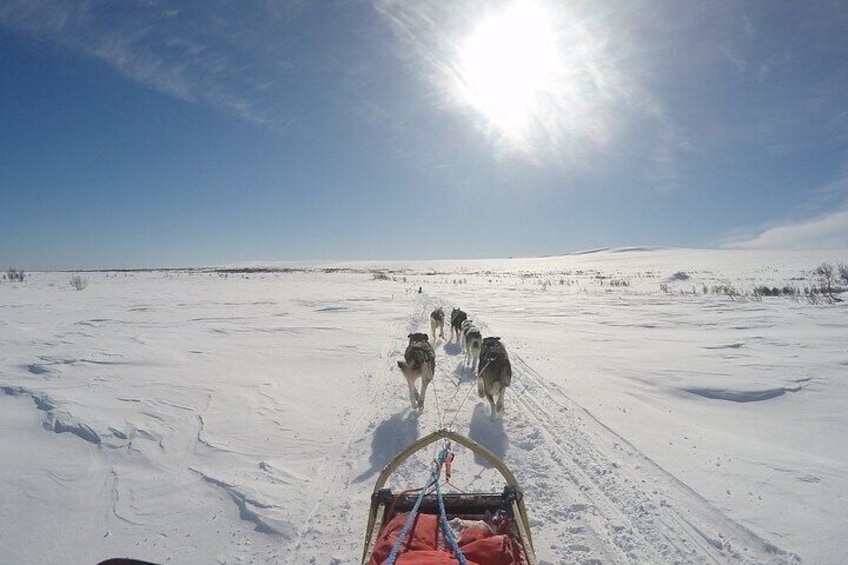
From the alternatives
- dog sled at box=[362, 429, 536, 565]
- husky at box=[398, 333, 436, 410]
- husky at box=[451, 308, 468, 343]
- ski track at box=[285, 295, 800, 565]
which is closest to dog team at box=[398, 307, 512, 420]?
husky at box=[398, 333, 436, 410]

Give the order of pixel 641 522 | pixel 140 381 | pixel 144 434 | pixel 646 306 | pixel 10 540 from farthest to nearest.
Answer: pixel 646 306 → pixel 140 381 → pixel 144 434 → pixel 641 522 → pixel 10 540

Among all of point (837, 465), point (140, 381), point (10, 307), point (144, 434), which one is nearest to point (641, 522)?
point (837, 465)

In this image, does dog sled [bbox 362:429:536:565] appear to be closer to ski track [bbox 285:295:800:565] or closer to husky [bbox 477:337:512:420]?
ski track [bbox 285:295:800:565]

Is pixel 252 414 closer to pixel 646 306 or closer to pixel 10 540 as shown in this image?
pixel 10 540

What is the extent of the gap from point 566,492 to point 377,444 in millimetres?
2295

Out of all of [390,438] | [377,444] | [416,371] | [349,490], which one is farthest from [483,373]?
[349,490]

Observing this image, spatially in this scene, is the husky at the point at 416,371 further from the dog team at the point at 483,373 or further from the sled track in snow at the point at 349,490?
the sled track in snow at the point at 349,490

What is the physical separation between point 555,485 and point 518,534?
182cm

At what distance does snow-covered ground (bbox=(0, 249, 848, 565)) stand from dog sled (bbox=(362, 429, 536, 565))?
0.73 meters

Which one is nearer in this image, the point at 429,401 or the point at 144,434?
the point at 144,434

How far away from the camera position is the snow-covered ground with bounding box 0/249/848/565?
11.3 feet

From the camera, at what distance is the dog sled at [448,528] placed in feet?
7.50

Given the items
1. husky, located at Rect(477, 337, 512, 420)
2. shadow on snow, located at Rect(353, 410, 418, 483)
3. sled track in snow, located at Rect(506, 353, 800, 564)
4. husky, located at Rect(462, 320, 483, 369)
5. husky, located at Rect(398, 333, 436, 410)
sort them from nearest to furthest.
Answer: sled track in snow, located at Rect(506, 353, 800, 564) < shadow on snow, located at Rect(353, 410, 418, 483) < husky, located at Rect(477, 337, 512, 420) < husky, located at Rect(398, 333, 436, 410) < husky, located at Rect(462, 320, 483, 369)

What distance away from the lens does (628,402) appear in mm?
6516
